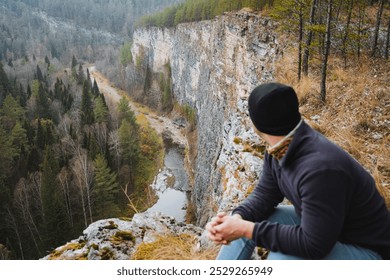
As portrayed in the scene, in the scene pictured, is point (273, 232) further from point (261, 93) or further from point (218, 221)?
point (261, 93)

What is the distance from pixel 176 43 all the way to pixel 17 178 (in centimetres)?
3859

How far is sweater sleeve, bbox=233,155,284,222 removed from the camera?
132 inches

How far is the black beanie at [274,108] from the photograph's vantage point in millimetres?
2676

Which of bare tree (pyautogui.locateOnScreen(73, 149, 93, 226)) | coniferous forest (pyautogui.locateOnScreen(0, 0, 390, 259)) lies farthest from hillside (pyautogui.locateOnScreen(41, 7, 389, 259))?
bare tree (pyautogui.locateOnScreen(73, 149, 93, 226))

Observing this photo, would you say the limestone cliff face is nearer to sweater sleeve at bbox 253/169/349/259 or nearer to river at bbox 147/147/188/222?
river at bbox 147/147/188/222

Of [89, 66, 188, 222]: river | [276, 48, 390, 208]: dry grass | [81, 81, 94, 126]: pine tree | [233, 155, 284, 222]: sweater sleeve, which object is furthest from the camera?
[81, 81, 94, 126]: pine tree

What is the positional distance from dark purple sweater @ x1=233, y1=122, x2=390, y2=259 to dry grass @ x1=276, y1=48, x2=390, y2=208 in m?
2.74

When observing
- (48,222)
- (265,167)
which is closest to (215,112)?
(48,222)

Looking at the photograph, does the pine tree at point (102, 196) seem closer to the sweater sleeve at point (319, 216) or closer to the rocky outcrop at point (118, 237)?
the rocky outcrop at point (118, 237)

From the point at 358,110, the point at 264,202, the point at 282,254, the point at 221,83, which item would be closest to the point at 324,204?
the point at 282,254

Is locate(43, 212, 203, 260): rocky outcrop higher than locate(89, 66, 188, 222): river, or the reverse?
locate(43, 212, 203, 260): rocky outcrop

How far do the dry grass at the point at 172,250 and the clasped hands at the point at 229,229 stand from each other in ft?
4.69

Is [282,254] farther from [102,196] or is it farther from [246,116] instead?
[102,196]

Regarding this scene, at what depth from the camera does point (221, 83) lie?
98.3 feet
